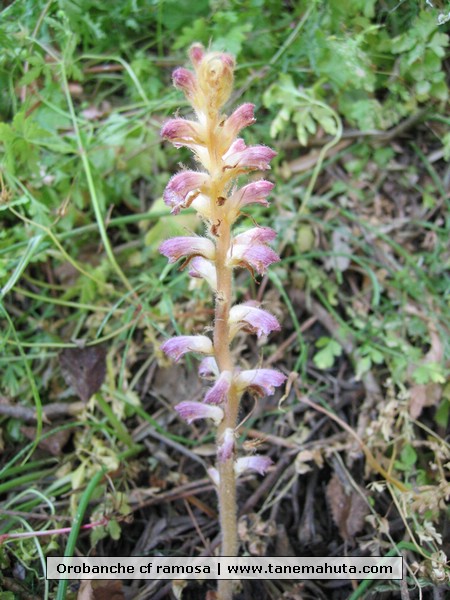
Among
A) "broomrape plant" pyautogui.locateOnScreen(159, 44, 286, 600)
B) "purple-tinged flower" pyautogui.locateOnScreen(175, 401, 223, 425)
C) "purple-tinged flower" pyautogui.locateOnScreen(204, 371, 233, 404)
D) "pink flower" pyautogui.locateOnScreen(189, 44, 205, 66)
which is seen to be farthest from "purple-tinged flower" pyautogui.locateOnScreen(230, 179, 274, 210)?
"purple-tinged flower" pyautogui.locateOnScreen(175, 401, 223, 425)

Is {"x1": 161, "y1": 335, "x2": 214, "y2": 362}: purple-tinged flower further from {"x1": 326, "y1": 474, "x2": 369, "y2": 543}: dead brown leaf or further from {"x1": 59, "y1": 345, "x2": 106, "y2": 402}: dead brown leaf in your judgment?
{"x1": 326, "y1": 474, "x2": 369, "y2": 543}: dead brown leaf

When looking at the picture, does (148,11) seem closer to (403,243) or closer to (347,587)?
(403,243)

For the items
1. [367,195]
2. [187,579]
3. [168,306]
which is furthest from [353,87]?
[187,579]

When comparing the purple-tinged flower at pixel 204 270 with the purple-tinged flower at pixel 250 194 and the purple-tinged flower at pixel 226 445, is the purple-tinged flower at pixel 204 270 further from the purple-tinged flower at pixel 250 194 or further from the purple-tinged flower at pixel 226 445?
the purple-tinged flower at pixel 226 445

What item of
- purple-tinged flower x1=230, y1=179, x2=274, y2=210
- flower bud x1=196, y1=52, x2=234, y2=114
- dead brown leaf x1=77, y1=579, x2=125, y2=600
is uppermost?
flower bud x1=196, y1=52, x2=234, y2=114

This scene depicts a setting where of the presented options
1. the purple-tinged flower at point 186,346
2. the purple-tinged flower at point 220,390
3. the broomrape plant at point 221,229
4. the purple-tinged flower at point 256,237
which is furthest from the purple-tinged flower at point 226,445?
the purple-tinged flower at point 256,237
